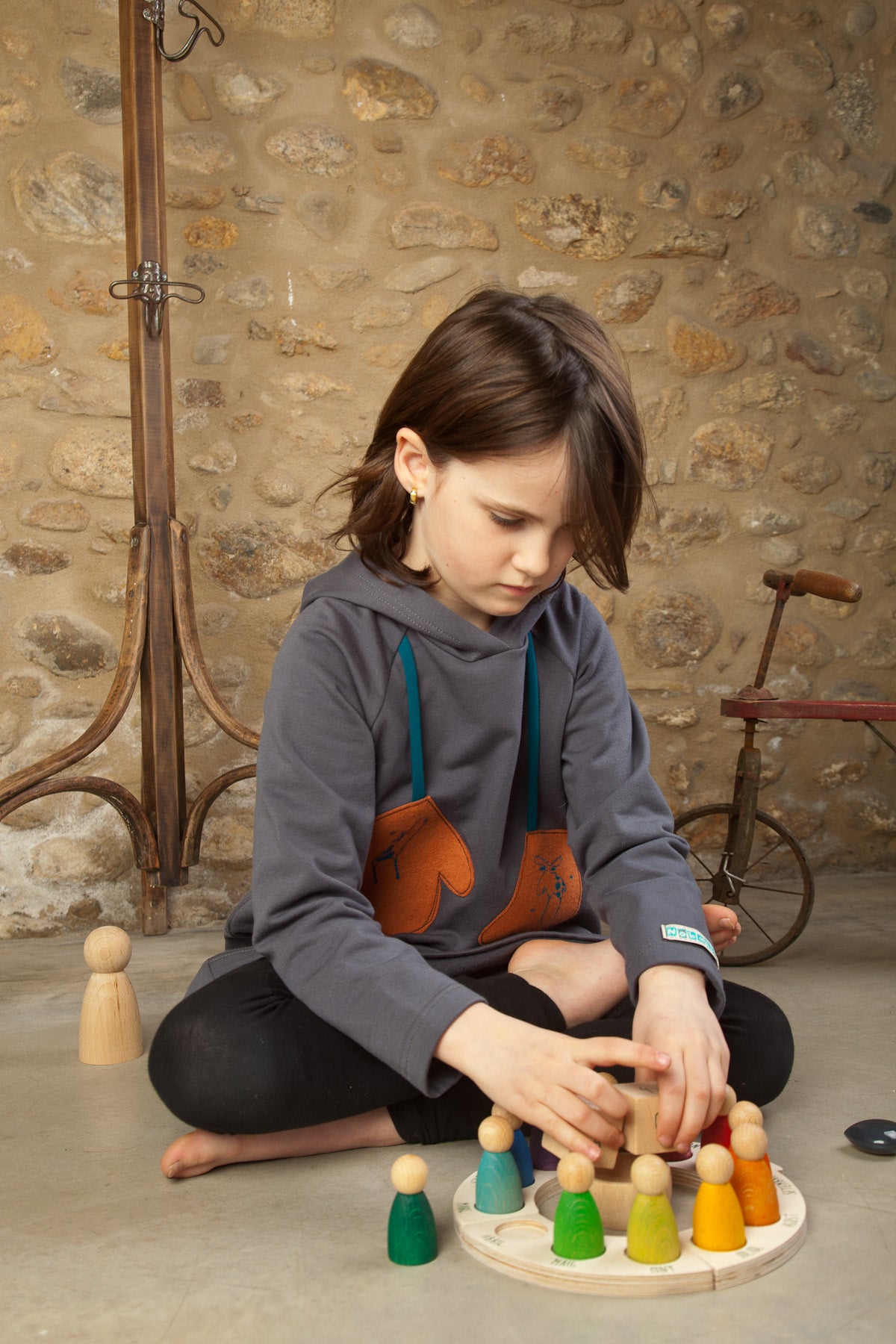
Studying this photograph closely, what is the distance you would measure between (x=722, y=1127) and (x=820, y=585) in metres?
1.17

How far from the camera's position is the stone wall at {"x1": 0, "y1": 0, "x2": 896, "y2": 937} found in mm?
2178

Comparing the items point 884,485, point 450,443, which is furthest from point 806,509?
point 450,443

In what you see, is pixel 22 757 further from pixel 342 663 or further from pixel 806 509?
pixel 806 509

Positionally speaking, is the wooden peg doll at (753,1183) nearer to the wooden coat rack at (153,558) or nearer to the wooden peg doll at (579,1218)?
the wooden peg doll at (579,1218)

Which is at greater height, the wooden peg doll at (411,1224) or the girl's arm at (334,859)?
the girl's arm at (334,859)

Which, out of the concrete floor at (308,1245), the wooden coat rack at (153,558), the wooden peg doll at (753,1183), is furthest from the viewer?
the wooden coat rack at (153,558)

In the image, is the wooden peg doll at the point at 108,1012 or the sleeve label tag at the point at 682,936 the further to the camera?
the wooden peg doll at the point at 108,1012

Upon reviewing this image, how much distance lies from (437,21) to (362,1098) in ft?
6.97

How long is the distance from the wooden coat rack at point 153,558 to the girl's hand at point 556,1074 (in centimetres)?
106

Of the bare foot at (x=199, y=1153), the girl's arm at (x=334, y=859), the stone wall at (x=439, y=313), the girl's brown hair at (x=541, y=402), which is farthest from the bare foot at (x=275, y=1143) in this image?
the stone wall at (x=439, y=313)

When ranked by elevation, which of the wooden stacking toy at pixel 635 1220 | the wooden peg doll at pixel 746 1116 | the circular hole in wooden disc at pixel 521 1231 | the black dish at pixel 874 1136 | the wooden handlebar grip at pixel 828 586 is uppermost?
the wooden handlebar grip at pixel 828 586

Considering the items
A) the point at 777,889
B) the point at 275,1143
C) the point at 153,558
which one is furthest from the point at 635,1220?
the point at 777,889

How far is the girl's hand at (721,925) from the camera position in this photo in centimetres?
135

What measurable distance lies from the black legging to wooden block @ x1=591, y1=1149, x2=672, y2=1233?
19 centimetres
